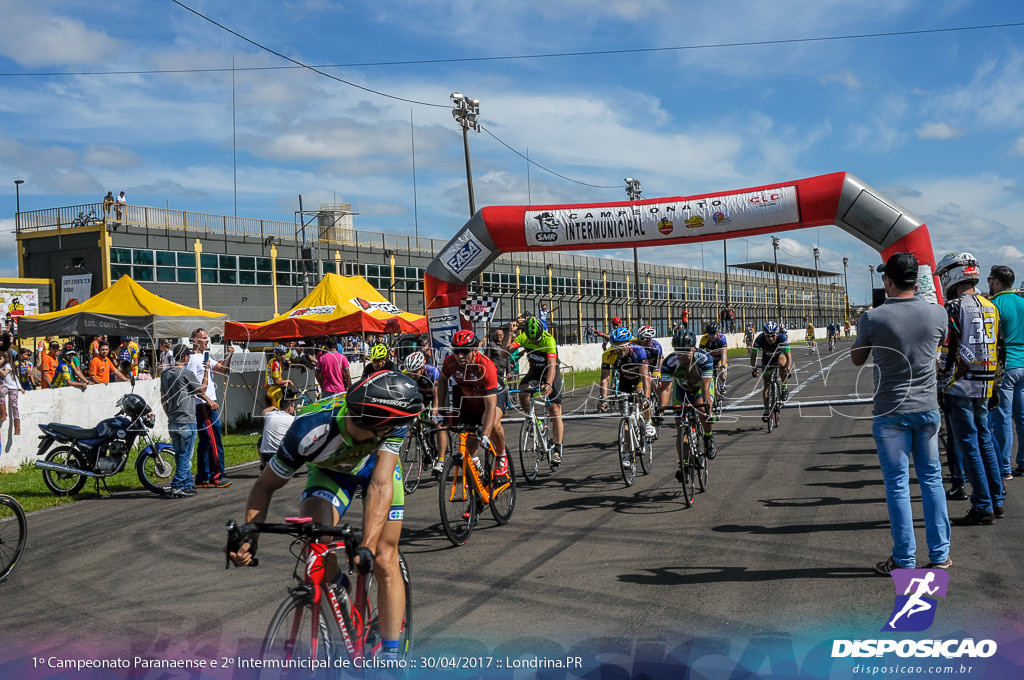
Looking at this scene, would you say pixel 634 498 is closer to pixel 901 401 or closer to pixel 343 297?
pixel 901 401

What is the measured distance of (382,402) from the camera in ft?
12.3

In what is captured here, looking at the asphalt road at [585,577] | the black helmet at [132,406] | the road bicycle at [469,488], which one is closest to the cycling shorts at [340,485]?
the asphalt road at [585,577]

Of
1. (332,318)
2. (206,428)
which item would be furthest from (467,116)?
(206,428)

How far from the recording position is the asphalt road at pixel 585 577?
468 cm

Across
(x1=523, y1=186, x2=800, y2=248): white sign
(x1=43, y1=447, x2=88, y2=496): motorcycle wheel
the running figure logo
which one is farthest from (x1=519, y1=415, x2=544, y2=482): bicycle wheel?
(x1=43, y1=447, x2=88, y2=496): motorcycle wheel

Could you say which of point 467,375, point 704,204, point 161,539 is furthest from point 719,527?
point 704,204

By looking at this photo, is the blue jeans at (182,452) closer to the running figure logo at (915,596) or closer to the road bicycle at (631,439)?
the road bicycle at (631,439)

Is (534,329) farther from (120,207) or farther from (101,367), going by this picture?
(120,207)

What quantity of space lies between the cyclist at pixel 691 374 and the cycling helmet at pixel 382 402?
605cm

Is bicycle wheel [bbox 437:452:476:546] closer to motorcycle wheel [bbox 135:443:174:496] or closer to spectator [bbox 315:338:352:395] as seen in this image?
motorcycle wheel [bbox 135:443:174:496]

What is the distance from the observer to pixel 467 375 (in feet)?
25.7

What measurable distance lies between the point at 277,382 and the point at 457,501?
540 centimetres

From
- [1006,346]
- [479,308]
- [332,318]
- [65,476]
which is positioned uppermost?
[332,318]

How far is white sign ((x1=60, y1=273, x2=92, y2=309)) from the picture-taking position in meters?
38.8
